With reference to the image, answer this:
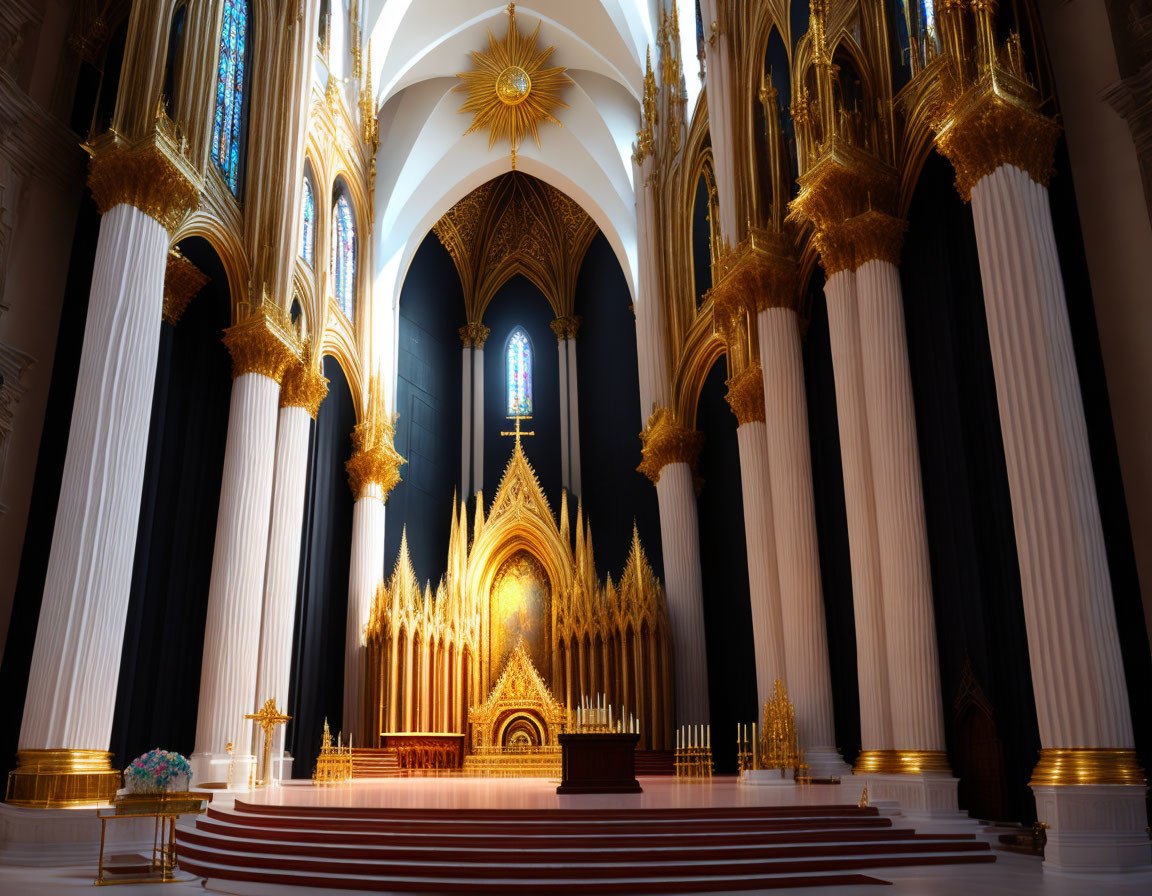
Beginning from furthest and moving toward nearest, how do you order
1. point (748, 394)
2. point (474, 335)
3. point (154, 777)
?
1. point (474, 335)
2. point (748, 394)
3. point (154, 777)

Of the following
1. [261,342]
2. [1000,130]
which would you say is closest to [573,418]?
[261,342]

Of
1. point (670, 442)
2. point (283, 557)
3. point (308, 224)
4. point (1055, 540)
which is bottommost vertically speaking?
point (1055, 540)

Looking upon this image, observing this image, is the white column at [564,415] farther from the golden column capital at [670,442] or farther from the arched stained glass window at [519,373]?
the golden column capital at [670,442]

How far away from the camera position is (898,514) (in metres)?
13.9

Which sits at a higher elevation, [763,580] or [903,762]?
[763,580]

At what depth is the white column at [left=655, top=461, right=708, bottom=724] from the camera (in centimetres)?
2356

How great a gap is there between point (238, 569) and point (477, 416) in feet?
55.0

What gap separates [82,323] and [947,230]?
1378 centimetres

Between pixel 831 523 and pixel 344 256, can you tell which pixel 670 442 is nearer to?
pixel 831 523

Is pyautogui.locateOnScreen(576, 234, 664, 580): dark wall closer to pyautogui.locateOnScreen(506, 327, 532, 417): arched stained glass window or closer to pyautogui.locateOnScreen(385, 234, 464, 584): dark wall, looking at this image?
pyautogui.locateOnScreen(506, 327, 532, 417): arched stained glass window

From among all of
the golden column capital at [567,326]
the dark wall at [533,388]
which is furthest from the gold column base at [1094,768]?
the golden column capital at [567,326]

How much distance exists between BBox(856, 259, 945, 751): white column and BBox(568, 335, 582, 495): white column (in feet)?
61.1

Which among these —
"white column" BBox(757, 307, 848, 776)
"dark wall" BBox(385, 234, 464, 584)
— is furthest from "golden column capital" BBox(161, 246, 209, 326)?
"dark wall" BBox(385, 234, 464, 584)

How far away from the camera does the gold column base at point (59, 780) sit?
11836 mm
